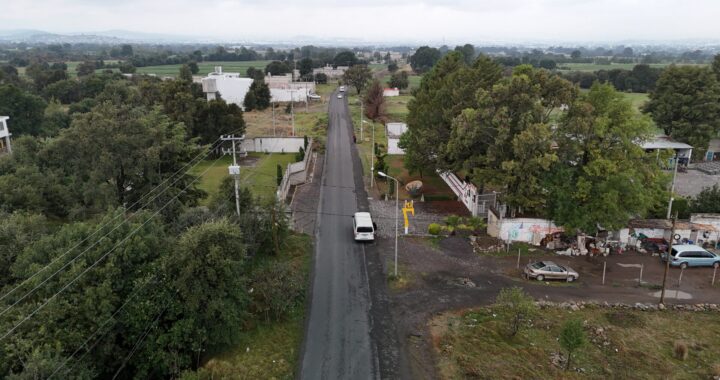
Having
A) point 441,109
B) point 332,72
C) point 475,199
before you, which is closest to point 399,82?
point 332,72

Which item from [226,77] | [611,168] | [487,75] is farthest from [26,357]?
[226,77]

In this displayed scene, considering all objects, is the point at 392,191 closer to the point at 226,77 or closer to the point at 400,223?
the point at 400,223

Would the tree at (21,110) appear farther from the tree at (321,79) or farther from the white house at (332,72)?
the white house at (332,72)

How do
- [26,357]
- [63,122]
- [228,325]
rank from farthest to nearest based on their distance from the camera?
[63,122] → [228,325] → [26,357]

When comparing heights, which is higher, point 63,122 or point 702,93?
point 702,93

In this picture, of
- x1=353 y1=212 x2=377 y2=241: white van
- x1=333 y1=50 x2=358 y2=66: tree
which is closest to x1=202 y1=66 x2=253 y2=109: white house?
x1=353 y1=212 x2=377 y2=241: white van

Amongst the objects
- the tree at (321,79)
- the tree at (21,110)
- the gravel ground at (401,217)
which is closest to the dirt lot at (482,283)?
the gravel ground at (401,217)
